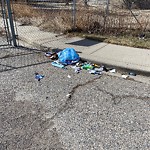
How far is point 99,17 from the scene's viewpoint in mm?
7887

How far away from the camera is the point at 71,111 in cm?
318

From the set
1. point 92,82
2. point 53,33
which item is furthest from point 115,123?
point 53,33

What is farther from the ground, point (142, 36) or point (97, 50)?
point (142, 36)

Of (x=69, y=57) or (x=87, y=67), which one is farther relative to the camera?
(x=69, y=57)

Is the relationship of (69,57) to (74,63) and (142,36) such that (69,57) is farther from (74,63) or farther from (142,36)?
(142,36)

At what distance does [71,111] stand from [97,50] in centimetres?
279

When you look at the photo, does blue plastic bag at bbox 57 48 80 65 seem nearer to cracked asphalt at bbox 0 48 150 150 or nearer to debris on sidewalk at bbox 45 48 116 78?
debris on sidewalk at bbox 45 48 116 78

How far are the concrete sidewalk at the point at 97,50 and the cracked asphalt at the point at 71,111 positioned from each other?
0.58 m

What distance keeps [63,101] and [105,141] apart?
113cm

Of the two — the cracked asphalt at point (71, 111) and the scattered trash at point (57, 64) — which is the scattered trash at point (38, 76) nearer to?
the cracked asphalt at point (71, 111)

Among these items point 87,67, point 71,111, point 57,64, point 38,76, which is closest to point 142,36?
point 87,67

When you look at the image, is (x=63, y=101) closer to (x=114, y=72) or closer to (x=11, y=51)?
(x=114, y=72)

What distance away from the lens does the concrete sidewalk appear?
4.73 metres

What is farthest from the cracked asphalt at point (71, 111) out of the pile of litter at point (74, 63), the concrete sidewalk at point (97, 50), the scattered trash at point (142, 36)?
the scattered trash at point (142, 36)
